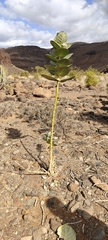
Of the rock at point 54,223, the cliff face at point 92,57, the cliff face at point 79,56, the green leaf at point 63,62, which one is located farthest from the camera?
the cliff face at point 79,56

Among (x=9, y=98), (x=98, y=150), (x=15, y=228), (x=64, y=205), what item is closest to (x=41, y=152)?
(x=98, y=150)

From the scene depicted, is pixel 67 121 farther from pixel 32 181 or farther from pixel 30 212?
pixel 30 212

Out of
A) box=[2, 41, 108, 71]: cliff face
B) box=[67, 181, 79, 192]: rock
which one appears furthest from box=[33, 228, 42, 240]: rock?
box=[2, 41, 108, 71]: cliff face

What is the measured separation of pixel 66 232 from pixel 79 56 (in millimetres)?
70290

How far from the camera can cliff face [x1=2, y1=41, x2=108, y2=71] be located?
58294 millimetres

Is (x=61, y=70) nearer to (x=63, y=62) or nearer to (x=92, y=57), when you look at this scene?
(x=63, y=62)

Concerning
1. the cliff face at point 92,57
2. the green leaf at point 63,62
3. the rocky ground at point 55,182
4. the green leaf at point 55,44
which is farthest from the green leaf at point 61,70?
the cliff face at point 92,57

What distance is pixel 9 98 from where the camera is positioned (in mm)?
6195

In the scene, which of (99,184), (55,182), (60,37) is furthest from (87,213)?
Result: (60,37)

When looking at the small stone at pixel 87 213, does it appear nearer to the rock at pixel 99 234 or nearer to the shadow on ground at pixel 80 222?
the shadow on ground at pixel 80 222

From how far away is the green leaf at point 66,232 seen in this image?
1.59 m

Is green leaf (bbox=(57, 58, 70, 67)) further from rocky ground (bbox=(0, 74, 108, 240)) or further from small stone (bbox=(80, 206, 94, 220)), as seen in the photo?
small stone (bbox=(80, 206, 94, 220))

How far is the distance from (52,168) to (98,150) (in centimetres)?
77

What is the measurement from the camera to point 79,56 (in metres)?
68.1
